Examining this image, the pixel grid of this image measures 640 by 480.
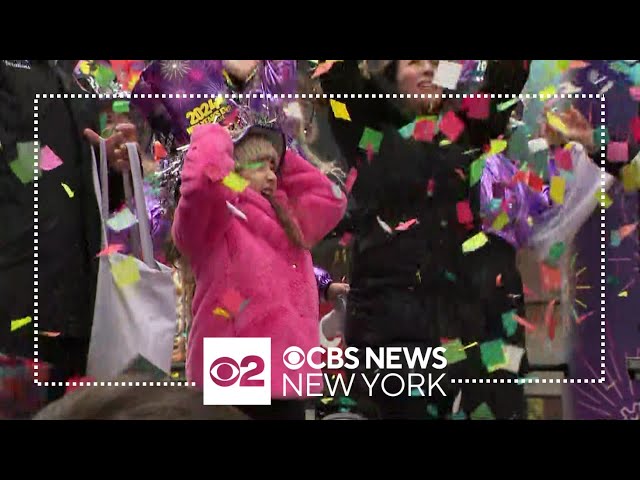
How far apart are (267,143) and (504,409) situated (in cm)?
87

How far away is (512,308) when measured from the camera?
11.5 ft

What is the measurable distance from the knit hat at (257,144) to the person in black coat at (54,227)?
0.27m

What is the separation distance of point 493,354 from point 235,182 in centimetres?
76

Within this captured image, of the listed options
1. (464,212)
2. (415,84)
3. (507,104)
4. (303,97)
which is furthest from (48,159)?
(507,104)

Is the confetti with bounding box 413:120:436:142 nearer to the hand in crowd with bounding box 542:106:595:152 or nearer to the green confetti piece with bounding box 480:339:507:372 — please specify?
the hand in crowd with bounding box 542:106:595:152

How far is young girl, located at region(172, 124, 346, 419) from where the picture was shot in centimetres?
346

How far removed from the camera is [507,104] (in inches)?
138

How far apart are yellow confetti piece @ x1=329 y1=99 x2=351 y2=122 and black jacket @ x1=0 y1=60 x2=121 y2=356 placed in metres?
0.56

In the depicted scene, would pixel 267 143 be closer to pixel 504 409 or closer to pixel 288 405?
pixel 288 405

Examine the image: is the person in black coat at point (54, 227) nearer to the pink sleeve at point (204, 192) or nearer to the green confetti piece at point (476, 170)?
the pink sleeve at point (204, 192)

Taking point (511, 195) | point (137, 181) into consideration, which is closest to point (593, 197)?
point (511, 195)

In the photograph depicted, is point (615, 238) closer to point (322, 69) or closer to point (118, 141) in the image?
point (322, 69)

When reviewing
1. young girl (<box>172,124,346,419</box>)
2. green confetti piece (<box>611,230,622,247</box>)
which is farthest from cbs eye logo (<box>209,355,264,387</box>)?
green confetti piece (<box>611,230,622,247</box>)

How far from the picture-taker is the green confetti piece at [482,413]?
350cm
